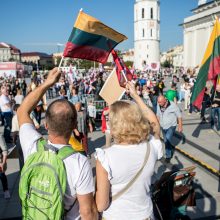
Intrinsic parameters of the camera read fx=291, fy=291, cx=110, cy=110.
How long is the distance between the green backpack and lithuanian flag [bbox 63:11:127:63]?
7.77ft

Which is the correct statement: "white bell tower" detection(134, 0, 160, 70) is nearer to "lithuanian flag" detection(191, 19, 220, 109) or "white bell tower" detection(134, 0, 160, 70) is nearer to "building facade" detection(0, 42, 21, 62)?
"building facade" detection(0, 42, 21, 62)

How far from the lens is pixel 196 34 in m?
66.1

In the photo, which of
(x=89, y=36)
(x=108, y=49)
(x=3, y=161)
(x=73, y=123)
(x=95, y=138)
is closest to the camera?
(x=73, y=123)

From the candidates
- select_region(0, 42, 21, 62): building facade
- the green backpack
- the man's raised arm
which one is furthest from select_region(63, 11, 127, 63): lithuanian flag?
select_region(0, 42, 21, 62): building facade

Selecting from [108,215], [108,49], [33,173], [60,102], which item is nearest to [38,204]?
[33,173]

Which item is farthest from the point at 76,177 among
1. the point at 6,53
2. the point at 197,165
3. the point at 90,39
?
the point at 6,53

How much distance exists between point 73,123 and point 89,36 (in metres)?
2.55

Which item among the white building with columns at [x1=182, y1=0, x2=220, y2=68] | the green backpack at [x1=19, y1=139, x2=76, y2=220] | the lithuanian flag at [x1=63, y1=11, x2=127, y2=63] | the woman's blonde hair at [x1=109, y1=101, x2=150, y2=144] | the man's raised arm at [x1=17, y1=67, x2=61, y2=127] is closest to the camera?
the green backpack at [x1=19, y1=139, x2=76, y2=220]

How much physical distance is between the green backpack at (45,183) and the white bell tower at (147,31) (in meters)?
98.0

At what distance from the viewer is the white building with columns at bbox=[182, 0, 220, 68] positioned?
60906 mm

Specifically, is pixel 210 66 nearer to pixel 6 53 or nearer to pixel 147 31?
pixel 147 31

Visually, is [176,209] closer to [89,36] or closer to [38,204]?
[38,204]

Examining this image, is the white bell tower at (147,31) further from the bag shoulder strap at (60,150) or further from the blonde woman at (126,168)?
the bag shoulder strap at (60,150)

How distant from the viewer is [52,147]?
1.98m
